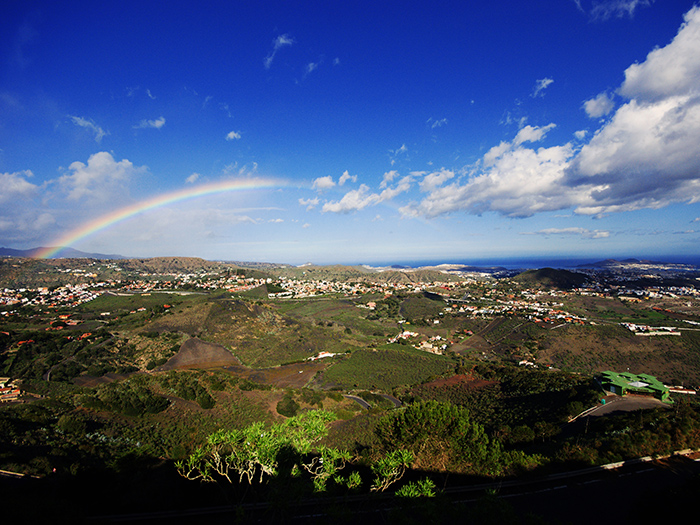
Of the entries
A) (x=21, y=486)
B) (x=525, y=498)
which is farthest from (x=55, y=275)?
(x=525, y=498)

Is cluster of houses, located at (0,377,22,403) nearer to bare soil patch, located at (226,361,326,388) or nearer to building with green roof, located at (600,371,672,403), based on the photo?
bare soil patch, located at (226,361,326,388)

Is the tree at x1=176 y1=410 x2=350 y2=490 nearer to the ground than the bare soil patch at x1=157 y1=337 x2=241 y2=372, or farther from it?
farther from it

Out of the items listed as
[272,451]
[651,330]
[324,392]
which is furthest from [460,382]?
[651,330]

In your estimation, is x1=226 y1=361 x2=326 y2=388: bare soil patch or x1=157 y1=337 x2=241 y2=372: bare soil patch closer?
x1=226 y1=361 x2=326 y2=388: bare soil patch

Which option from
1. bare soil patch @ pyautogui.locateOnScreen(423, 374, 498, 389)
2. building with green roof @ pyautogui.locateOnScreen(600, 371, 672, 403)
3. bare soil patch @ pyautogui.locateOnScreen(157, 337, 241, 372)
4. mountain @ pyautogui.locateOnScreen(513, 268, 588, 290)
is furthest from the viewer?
mountain @ pyautogui.locateOnScreen(513, 268, 588, 290)

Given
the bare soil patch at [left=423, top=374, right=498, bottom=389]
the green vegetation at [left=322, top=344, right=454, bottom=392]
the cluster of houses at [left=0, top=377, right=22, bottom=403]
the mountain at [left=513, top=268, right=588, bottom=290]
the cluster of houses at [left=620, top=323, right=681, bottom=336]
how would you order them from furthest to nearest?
the mountain at [left=513, top=268, right=588, bottom=290], the cluster of houses at [left=620, top=323, right=681, bottom=336], the green vegetation at [left=322, top=344, right=454, bottom=392], the bare soil patch at [left=423, top=374, right=498, bottom=389], the cluster of houses at [left=0, top=377, right=22, bottom=403]

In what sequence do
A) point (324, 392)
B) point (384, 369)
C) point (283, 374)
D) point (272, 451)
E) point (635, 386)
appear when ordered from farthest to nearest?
point (384, 369) → point (283, 374) → point (324, 392) → point (635, 386) → point (272, 451)

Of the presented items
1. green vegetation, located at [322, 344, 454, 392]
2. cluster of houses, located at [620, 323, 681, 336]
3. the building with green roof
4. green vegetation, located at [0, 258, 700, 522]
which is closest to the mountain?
green vegetation, located at [0, 258, 700, 522]

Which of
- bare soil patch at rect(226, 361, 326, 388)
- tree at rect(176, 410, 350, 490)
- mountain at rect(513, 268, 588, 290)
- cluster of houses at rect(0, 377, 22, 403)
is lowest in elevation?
bare soil patch at rect(226, 361, 326, 388)

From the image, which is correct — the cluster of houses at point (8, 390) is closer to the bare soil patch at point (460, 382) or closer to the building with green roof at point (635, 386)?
the bare soil patch at point (460, 382)

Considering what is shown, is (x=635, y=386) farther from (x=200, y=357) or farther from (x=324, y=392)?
(x=200, y=357)
